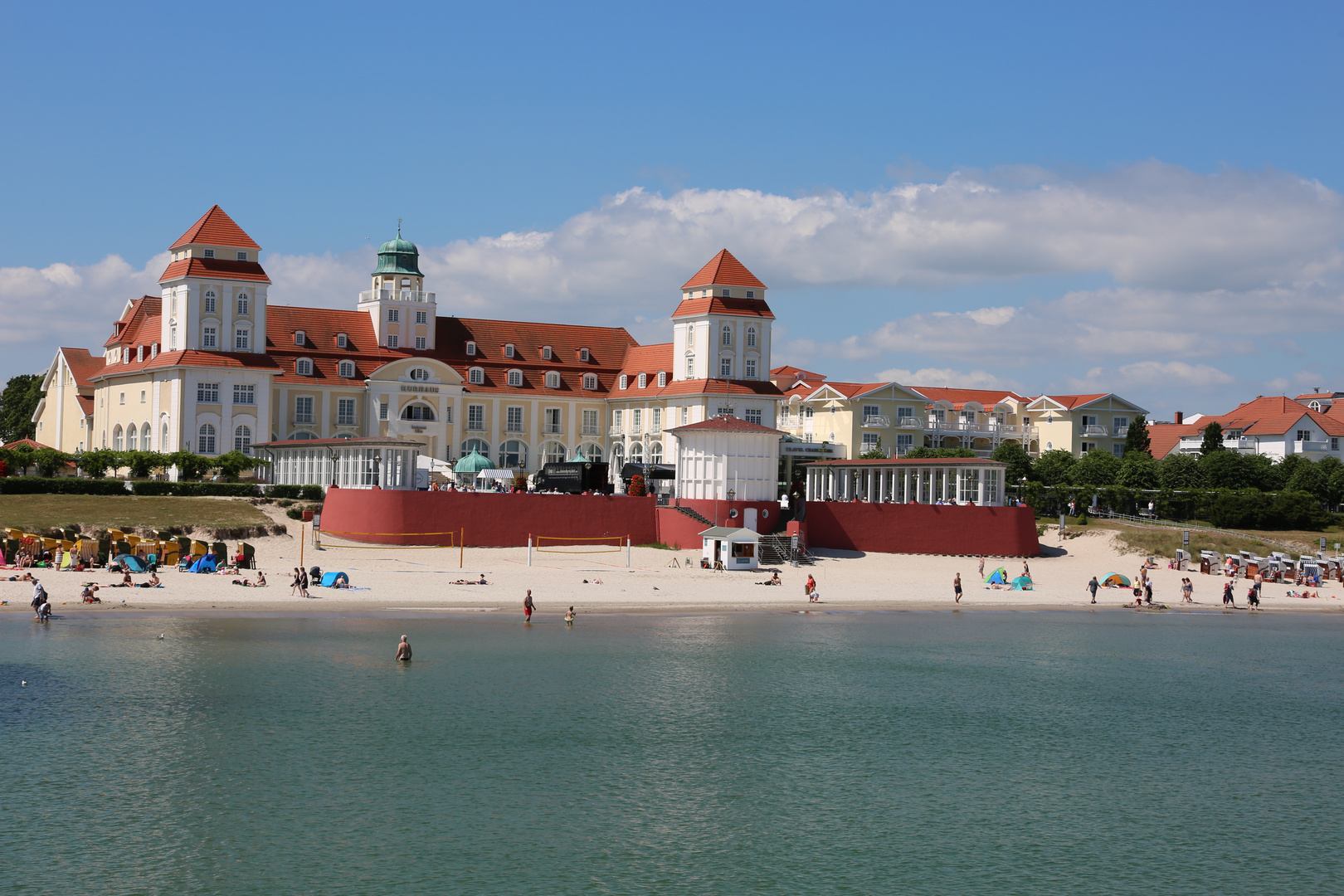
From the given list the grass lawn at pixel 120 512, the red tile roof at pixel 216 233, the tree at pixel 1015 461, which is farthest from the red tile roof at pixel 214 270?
the tree at pixel 1015 461

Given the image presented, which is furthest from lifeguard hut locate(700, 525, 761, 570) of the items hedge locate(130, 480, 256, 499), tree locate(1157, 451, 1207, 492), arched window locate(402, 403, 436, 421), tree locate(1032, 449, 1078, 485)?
tree locate(1032, 449, 1078, 485)

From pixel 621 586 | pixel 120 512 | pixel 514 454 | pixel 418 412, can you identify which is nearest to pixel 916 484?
pixel 621 586

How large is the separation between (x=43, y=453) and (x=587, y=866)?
65484 millimetres

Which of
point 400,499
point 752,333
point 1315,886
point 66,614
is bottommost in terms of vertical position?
point 1315,886

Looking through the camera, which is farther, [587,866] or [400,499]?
[400,499]

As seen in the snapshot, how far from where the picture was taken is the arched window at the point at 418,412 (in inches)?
3767

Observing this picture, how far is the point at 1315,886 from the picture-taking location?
81.5 ft

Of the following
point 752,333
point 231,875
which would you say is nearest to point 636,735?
point 231,875

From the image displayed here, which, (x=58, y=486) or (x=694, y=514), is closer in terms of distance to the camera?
(x=58, y=486)

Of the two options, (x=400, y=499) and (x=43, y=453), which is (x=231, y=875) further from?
(x=43, y=453)

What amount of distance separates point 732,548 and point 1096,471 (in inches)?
1719

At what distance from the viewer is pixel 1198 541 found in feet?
254

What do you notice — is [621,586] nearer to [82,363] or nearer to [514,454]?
[514,454]

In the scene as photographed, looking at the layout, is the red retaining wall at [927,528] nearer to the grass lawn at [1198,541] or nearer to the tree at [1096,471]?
the grass lawn at [1198,541]
